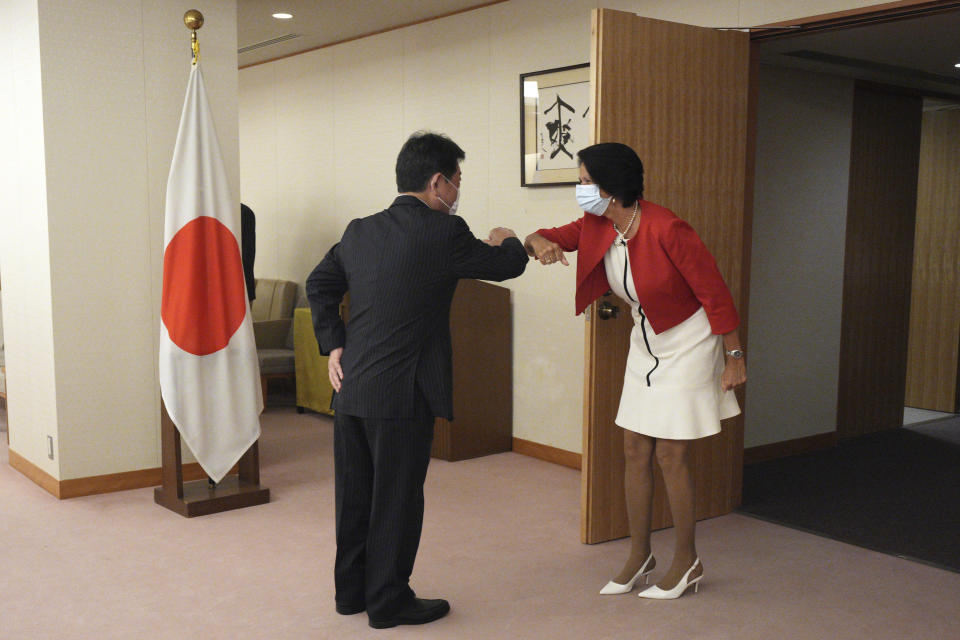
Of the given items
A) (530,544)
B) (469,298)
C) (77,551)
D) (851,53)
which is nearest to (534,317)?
(469,298)

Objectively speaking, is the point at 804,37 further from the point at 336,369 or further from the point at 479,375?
the point at 336,369

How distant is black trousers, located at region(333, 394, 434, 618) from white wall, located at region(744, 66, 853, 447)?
2.78 meters

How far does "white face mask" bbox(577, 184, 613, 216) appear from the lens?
3.09 meters

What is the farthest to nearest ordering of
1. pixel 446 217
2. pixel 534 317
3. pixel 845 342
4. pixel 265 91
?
pixel 265 91 < pixel 845 342 < pixel 534 317 < pixel 446 217

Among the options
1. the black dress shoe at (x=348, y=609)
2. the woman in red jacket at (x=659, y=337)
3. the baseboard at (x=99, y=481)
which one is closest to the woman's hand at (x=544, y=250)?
the woman in red jacket at (x=659, y=337)

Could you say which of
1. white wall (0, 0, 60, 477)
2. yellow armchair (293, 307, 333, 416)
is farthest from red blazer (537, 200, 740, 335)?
yellow armchair (293, 307, 333, 416)

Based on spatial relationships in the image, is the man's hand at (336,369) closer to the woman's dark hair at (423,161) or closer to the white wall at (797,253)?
the woman's dark hair at (423,161)

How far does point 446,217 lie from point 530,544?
1587mm

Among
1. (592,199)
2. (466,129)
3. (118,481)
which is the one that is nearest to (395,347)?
(592,199)

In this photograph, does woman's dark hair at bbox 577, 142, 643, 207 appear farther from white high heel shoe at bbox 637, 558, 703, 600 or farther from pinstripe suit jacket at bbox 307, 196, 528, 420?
white high heel shoe at bbox 637, 558, 703, 600

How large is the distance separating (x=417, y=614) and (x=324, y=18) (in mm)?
4120

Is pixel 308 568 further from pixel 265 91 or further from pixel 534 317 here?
pixel 265 91

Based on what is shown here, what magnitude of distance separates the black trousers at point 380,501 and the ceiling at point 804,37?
2.58 meters

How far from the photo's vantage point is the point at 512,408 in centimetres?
541
